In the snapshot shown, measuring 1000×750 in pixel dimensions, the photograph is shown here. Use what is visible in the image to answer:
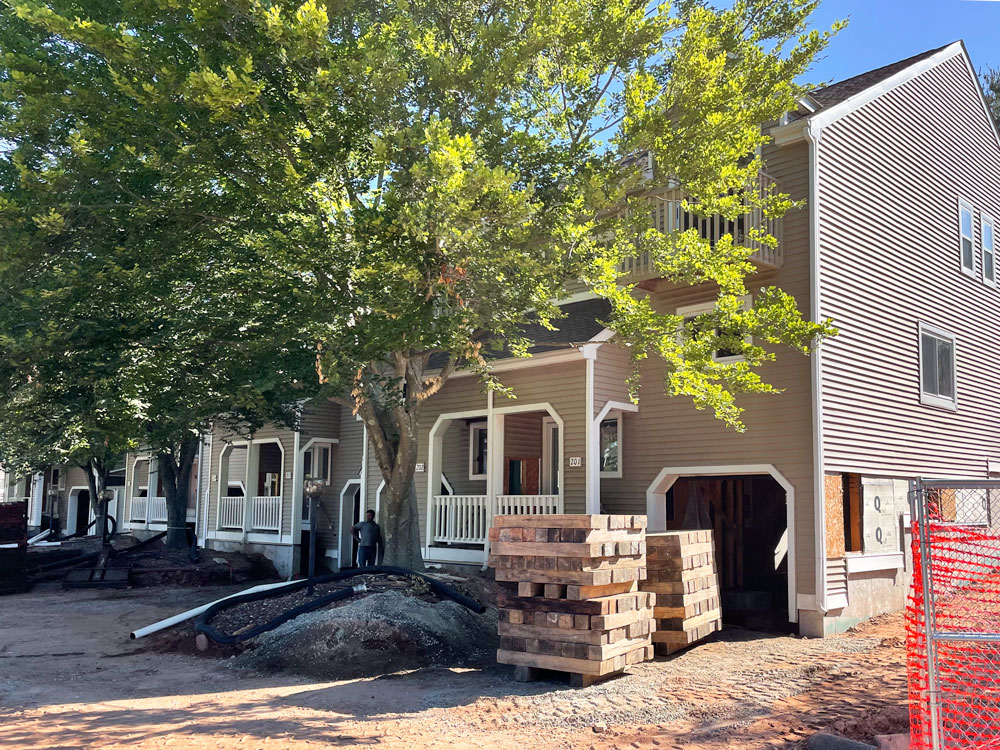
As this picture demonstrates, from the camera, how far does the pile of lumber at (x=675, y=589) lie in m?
11.1

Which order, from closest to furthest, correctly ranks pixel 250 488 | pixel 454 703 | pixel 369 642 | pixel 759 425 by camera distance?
1. pixel 454 703
2. pixel 369 642
3. pixel 759 425
4. pixel 250 488

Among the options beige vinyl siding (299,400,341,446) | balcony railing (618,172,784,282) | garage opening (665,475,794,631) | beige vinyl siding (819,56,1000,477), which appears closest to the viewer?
balcony railing (618,172,784,282)

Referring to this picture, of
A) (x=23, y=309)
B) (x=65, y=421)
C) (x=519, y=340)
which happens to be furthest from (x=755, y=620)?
(x=65, y=421)

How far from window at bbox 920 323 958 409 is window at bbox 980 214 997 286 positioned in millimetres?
2702

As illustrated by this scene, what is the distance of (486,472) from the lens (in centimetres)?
1803

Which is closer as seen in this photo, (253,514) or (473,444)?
(473,444)

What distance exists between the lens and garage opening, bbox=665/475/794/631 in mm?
16594

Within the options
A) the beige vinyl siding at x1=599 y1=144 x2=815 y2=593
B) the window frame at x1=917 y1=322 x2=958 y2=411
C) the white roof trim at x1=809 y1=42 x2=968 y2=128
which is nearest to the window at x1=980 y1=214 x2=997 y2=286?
the window frame at x1=917 y1=322 x2=958 y2=411

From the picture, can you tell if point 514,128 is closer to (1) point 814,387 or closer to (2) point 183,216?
(2) point 183,216

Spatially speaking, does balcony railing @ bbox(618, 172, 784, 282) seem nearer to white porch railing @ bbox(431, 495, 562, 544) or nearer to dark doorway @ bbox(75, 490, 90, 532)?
white porch railing @ bbox(431, 495, 562, 544)

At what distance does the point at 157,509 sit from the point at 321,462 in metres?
9.42

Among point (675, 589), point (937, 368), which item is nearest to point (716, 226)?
point (937, 368)

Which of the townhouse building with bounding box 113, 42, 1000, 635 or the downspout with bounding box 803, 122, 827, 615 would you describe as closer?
the downspout with bounding box 803, 122, 827, 615

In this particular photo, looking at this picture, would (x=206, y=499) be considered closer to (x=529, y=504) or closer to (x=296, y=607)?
(x=529, y=504)
